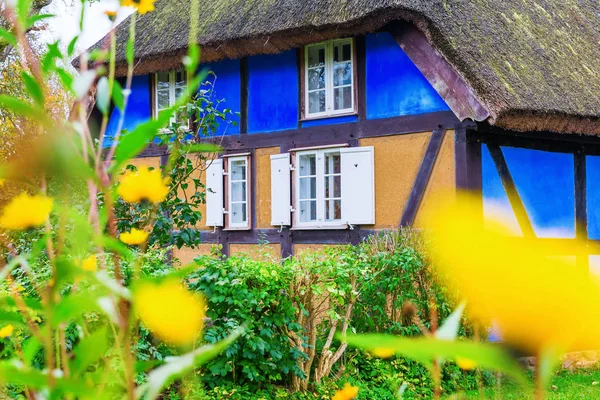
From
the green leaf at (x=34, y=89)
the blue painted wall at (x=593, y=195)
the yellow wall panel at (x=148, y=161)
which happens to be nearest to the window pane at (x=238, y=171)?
the yellow wall panel at (x=148, y=161)

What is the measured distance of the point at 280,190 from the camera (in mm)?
9703

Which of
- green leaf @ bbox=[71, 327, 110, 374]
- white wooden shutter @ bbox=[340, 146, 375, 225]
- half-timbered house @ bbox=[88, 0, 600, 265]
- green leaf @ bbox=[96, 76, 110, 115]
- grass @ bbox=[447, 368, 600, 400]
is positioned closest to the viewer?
green leaf @ bbox=[71, 327, 110, 374]

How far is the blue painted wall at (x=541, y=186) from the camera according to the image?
27.2 feet

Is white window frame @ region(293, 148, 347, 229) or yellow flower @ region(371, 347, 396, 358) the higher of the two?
white window frame @ region(293, 148, 347, 229)

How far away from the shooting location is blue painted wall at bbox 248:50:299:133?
971cm

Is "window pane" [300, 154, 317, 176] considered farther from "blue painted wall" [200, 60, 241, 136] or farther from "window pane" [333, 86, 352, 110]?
"blue painted wall" [200, 60, 241, 136]

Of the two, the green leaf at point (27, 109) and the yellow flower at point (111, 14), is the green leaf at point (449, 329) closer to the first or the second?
the green leaf at point (27, 109)

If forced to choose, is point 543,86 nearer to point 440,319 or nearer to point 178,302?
point 440,319

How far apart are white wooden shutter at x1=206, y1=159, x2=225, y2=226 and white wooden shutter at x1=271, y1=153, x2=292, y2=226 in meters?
0.87

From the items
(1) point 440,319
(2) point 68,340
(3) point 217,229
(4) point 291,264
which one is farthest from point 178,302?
(3) point 217,229

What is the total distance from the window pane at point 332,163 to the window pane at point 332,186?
71 mm

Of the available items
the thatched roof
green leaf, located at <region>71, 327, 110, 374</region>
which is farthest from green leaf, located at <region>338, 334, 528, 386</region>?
the thatched roof

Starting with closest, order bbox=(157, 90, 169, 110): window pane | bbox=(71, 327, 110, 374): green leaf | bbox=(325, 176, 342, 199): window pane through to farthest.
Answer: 1. bbox=(71, 327, 110, 374): green leaf
2. bbox=(325, 176, 342, 199): window pane
3. bbox=(157, 90, 169, 110): window pane

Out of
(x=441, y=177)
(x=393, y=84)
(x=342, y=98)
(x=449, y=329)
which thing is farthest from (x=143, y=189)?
(x=342, y=98)
